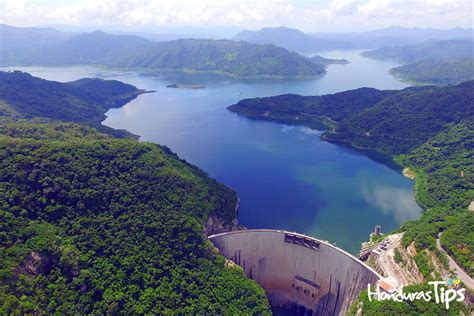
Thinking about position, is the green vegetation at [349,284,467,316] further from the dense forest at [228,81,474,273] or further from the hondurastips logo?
the dense forest at [228,81,474,273]

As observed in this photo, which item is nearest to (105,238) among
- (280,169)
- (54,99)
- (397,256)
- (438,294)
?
(397,256)

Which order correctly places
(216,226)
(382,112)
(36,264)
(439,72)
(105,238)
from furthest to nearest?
(439,72), (382,112), (216,226), (105,238), (36,264)

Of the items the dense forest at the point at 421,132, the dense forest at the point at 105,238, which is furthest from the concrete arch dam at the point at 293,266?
the dense forest at the point at 421,132

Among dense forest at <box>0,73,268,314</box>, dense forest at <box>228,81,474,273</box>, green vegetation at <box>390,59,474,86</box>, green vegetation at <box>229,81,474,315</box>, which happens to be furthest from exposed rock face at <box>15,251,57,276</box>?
green vegetation at <box>390,59,474,86</box>

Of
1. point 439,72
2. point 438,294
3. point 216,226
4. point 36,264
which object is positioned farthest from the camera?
point 439,72

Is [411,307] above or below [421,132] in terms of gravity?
below

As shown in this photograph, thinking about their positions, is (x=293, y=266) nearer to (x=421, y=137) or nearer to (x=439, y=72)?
(x=421, y=137)

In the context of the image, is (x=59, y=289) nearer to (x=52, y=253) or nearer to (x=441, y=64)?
(x=52, y=253)
